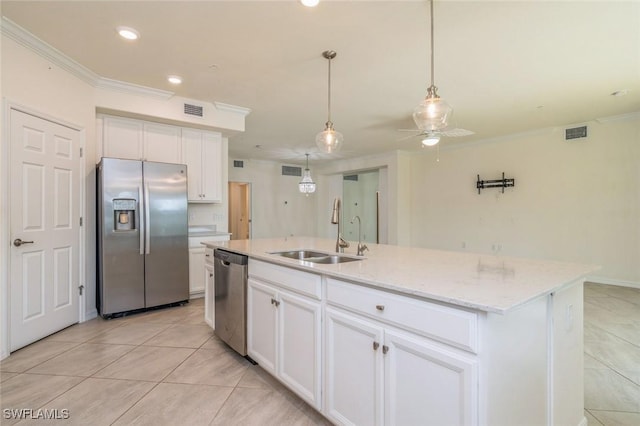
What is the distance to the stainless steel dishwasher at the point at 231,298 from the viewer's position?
2.37 m

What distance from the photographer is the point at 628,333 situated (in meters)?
2.94

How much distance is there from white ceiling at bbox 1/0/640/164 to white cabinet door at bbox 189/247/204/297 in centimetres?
209

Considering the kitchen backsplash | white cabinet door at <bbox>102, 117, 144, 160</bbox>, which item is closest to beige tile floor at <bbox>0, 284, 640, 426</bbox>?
the kitchen backsplash

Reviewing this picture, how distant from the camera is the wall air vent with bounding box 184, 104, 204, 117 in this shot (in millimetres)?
4008

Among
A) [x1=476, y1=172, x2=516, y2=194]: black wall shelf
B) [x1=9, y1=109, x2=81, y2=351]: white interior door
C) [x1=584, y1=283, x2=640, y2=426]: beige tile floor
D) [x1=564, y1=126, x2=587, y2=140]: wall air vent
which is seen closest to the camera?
[x1=584, y1=283, x2=640, y2=426]: beige tile floor

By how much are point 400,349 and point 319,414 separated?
2.84 feet

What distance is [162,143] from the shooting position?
407 cm

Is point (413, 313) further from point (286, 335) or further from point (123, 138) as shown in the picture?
point (123, 138)

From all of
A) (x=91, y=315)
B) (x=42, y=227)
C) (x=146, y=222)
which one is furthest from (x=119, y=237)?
(x=91, y=315)

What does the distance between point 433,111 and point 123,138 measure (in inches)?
144

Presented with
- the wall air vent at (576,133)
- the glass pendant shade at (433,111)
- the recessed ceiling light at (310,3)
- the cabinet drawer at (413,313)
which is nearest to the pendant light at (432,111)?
the glass pendant shade at (433,111)

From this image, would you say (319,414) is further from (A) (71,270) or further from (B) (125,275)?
(A) (71,270)

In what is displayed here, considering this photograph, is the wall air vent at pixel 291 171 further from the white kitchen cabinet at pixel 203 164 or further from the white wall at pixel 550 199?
the white kitchen cabinet at pixel 203 164

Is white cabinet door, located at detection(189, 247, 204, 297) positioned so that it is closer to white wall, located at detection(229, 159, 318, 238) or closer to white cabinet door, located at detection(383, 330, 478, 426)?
white cabinet door, located at detection(383, 330, 478, 426)
